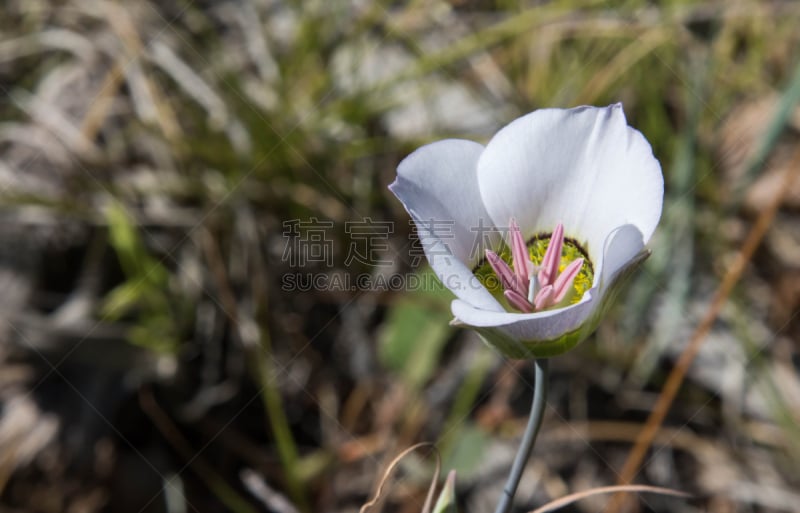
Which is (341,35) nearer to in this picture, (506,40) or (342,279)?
(506,40)

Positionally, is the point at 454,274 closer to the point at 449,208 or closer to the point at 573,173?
the point at 449,208

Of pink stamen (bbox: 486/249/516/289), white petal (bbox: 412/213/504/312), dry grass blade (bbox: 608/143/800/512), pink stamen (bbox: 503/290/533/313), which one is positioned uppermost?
white petal (bbox: 412/213/504/312)

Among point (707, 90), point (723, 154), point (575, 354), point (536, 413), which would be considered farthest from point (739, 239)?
point (536, 413)

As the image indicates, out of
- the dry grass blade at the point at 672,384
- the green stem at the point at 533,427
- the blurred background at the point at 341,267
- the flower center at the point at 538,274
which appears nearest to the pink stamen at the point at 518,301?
the flower center at the point at 538,274

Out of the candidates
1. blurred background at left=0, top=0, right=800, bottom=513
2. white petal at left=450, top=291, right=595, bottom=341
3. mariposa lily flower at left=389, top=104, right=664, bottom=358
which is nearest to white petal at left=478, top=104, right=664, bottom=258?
mariposa lily flower at left=389, top=104, right=664, bottom=358

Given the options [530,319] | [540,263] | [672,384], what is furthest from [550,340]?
[672,384]

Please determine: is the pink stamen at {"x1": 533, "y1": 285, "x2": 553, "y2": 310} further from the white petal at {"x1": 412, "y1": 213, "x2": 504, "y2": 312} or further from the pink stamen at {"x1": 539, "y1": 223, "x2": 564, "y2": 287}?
the white petal at {"x1": 412, "y1": 213, "x2": 504, "y2": 312}
